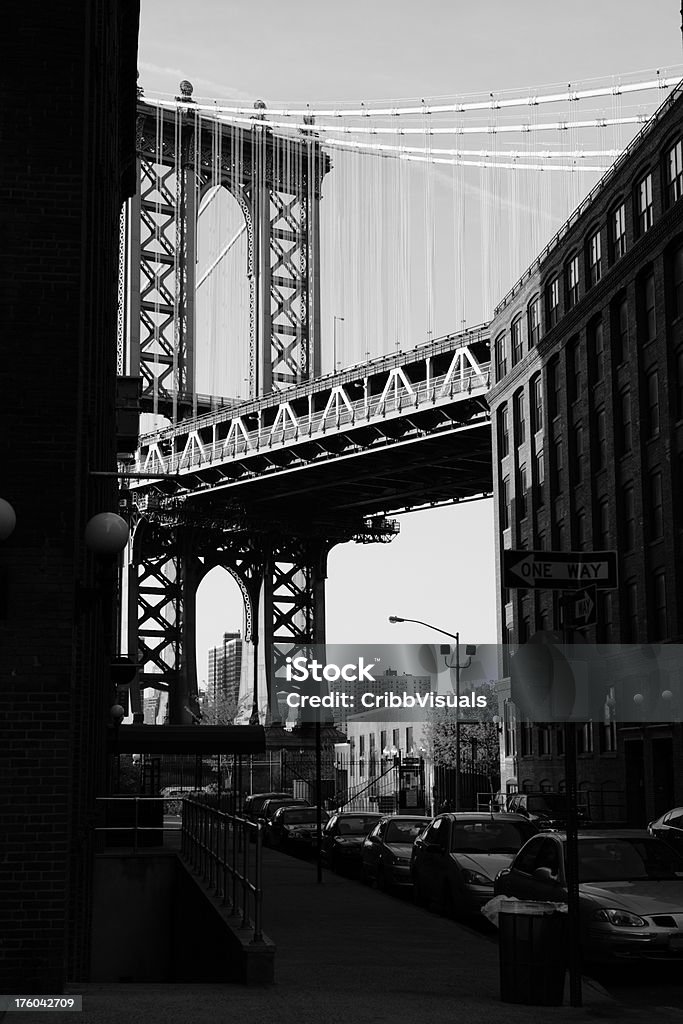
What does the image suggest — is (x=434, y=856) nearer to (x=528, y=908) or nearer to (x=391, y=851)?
(x=391, y=851)

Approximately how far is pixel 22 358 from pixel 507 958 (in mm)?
6206

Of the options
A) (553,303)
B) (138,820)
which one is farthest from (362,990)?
(553,303)

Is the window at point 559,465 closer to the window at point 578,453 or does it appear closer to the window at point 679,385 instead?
the window at point 578,453

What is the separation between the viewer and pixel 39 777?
1106 cm

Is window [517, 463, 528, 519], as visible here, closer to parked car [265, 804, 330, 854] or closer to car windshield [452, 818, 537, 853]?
parked car [265, 804, 330, 854]

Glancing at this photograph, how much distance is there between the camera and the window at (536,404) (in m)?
57.2

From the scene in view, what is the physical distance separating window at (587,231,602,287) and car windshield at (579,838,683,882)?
3887cm

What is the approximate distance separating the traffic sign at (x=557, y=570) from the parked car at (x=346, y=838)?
17.0 metres

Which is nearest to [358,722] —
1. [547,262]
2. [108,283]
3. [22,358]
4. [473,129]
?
[473,129]

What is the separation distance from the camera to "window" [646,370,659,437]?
44.7 m

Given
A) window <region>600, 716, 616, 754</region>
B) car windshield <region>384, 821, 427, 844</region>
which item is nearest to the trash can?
car windshield <region>384, 821, 427, 844</region>

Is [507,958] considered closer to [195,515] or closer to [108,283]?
[108,283]

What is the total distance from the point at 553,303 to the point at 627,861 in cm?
4411

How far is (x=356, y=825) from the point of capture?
96.0 ft
